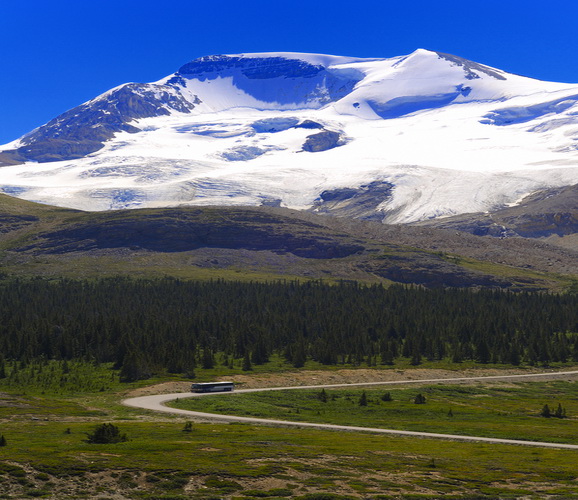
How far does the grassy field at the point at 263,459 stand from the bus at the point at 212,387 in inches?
720

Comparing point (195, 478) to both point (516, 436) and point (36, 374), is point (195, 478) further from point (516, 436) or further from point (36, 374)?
point (36, 374)

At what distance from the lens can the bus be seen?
11542 centimetres

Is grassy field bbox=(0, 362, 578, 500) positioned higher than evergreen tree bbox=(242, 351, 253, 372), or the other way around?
evergreen tree bbox=(242, 351, 253, 372)

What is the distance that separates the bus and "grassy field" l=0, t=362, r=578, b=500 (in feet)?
60.0

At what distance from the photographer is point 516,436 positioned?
275 ft

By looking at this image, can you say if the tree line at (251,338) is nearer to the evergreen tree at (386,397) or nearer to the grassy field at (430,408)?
the grassy field at (430,408)

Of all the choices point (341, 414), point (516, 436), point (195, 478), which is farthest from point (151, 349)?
point (195, 478)

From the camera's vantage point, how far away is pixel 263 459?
61562 millimetres

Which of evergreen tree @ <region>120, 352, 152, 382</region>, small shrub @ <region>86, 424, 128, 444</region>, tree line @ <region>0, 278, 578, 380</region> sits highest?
tree line @ <region>0, 278, 578, 380</region>

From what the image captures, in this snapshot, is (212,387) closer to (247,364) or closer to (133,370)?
(133,370)

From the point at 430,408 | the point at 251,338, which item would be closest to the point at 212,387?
the point at 430,408

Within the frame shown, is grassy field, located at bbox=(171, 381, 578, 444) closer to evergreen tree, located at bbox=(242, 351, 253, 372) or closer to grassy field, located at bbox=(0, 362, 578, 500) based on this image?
grassy field, located at bbox=(0, 362, 578, 500)

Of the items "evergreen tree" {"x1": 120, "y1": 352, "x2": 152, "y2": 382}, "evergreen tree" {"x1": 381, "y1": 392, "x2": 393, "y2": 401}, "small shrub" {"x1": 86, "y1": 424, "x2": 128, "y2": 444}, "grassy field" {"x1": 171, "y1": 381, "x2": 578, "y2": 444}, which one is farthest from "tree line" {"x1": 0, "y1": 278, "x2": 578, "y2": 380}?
"small shrub" {"x1": 86, "y1": 424, "x2": 128, "y2": 444}

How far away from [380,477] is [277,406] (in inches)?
1837
